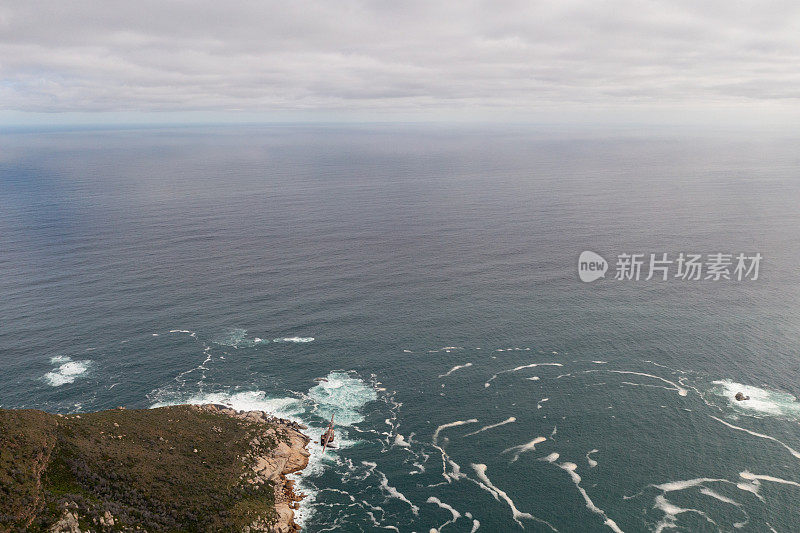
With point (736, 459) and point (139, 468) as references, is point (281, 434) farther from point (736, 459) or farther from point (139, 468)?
point (736, 459)

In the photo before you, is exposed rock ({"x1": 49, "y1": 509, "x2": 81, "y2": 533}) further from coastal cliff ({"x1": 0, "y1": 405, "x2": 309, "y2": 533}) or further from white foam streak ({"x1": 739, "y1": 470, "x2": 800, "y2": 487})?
white foam streak ({"x1": 739, "y1": 470, "x2": 800, "y2": 487})

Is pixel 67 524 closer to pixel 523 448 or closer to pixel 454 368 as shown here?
pixel 523 448

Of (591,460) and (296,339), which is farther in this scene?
(296,339)

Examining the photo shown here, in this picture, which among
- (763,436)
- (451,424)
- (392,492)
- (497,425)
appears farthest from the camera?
Result: (451,424)

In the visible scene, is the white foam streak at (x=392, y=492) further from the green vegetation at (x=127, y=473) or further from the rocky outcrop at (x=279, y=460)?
the green vegetation at (x=127, y=473)

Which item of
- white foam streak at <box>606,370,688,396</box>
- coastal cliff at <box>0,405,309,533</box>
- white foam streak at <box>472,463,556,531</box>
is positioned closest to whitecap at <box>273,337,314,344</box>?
coastal cliff at <box>0,405,309,533</box>

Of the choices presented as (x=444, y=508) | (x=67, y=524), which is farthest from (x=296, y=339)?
(x=67, y=524)
